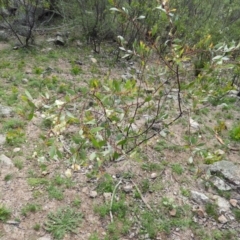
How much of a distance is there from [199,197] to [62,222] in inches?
63.3

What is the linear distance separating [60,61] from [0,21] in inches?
102

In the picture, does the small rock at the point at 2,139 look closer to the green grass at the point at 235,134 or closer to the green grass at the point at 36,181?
the green grass at the point at 36,181

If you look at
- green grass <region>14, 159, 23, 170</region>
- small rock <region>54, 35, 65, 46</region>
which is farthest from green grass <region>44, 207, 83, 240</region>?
small rock <region>54, 35, 65, 46</region>

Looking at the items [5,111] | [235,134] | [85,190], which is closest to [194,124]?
[235,134]

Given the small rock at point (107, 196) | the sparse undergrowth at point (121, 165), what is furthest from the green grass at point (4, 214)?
the small rock at point (107, 196)

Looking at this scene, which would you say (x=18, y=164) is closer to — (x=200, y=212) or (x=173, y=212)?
(x=173, y=212)

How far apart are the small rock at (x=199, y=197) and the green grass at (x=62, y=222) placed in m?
1.35

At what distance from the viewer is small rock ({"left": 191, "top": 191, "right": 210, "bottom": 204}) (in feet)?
10.6

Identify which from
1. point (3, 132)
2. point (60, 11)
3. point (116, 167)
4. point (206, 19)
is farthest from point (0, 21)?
point (116, 167)

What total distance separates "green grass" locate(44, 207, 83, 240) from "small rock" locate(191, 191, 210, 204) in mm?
1354

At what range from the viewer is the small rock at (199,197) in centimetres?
325

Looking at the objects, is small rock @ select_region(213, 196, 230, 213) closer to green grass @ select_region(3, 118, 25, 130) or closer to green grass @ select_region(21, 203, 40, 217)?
green grass @ select_region(21, 203, 40, 217)

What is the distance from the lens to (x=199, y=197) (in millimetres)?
3281

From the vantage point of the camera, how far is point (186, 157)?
3.97 m
